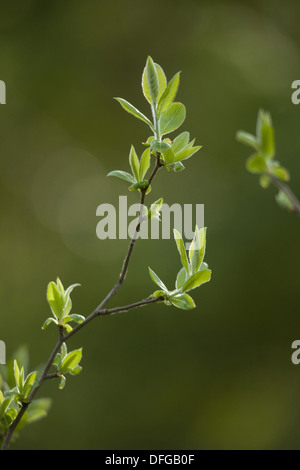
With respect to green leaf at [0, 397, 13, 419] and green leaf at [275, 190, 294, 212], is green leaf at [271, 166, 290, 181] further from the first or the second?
green leaf at [0, 397, 13, 419]

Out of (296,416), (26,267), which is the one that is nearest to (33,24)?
(26,267)

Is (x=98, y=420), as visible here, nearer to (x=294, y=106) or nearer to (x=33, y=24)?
(x=294, y=106)

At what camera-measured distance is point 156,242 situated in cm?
209

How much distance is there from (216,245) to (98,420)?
79cm

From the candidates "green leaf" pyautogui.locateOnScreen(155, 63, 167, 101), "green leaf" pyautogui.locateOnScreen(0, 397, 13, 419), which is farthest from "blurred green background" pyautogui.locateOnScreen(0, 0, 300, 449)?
"green leaf" pyautogui.locateOnScreen(155, 63, 167, 101)

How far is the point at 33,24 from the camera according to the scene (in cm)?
254

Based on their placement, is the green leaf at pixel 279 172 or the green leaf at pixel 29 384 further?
the green leaf at pixel 29 384

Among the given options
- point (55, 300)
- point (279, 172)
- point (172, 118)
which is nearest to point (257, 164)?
point (279, 172)

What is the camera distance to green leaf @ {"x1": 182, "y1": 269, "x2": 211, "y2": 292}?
1.62 ft

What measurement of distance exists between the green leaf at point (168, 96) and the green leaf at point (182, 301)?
6.6 inches

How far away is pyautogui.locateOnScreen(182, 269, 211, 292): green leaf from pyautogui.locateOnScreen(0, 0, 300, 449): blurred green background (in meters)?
1.46

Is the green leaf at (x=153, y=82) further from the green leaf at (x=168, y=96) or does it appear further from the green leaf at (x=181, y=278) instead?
the green leaf at (x=181, y=278)

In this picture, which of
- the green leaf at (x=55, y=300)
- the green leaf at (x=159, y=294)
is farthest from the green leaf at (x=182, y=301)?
the green leaf at (x=55, y=300)

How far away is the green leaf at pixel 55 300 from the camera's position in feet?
1.75
